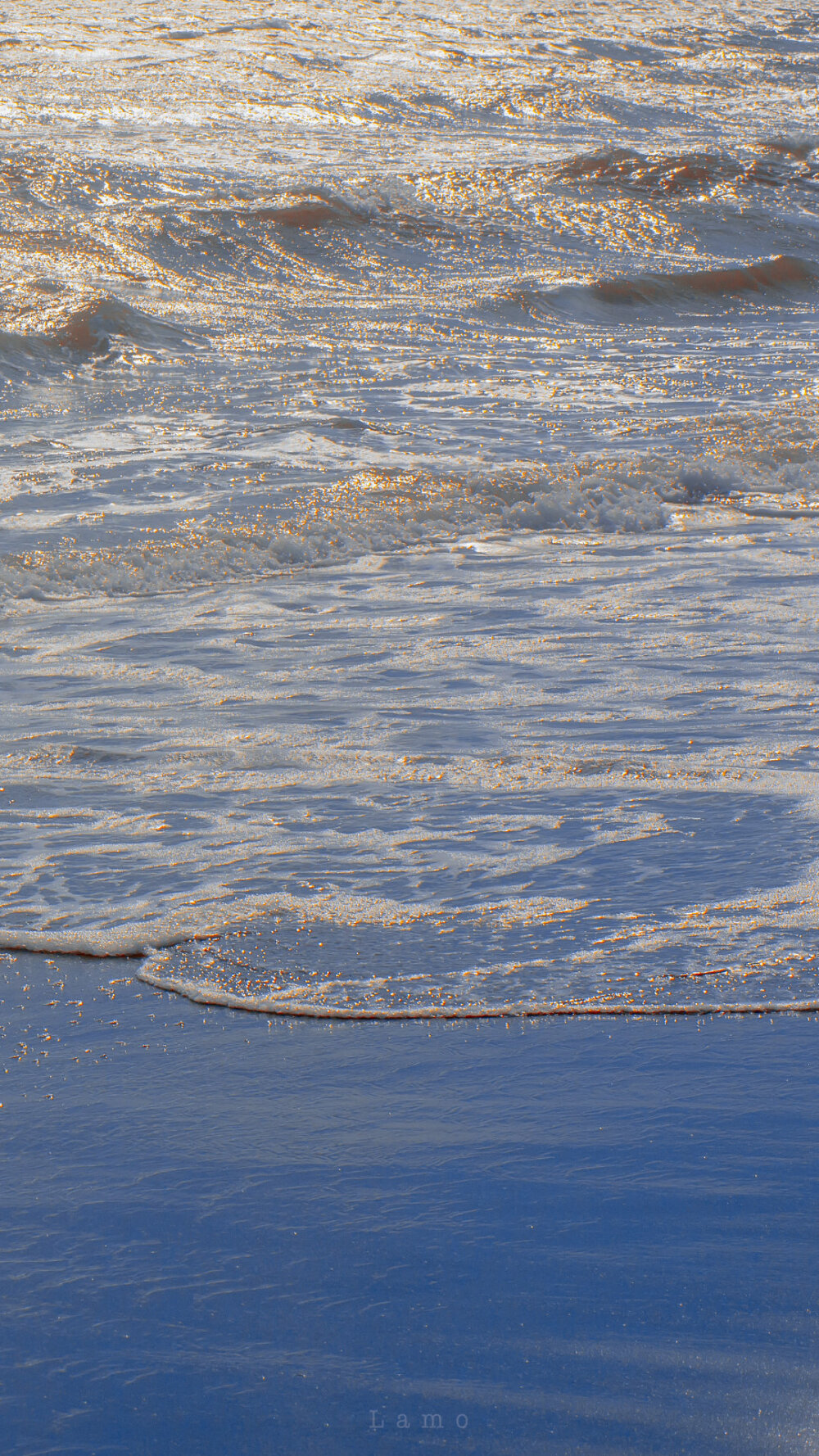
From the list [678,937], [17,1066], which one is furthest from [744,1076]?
[17,1066]

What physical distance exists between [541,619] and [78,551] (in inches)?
98.7

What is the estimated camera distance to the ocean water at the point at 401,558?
10.2 ft

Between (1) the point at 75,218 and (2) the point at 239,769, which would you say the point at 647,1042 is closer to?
(2) the point at 239,769

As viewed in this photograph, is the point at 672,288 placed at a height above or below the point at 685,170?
below

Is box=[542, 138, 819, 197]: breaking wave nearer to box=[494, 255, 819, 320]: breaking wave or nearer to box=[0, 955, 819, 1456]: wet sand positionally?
box=[494, 255, 819, 320]: breaking wave

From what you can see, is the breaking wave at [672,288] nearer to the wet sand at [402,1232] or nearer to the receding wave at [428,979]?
the receding wave at [428,979]

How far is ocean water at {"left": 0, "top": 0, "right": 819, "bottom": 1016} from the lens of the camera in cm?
310

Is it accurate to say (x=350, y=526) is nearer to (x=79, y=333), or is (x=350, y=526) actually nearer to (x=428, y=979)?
(x=428, y=979)

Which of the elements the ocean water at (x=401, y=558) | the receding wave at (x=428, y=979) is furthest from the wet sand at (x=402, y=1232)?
the ocean water at (x=401, y=558)

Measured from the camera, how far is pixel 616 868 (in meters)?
3.32

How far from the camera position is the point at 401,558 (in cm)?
686

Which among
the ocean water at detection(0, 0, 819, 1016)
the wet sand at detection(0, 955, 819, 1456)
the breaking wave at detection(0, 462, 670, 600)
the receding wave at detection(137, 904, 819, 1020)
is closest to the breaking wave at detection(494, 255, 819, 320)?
the ocean water at detection(0, 0, 819, 1016)

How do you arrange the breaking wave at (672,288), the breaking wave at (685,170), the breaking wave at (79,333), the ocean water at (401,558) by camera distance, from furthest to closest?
the breaking wave at (685,170)
the breaking wave at (672,288)
the breaking wave at (79,333)
the ocean water at (401,558)

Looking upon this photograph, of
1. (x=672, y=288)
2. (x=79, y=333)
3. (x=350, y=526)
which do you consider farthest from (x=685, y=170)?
(x=350, y=526)
